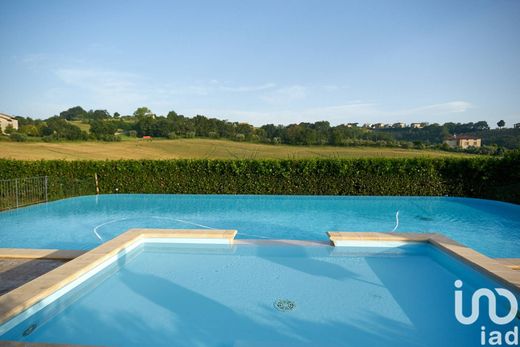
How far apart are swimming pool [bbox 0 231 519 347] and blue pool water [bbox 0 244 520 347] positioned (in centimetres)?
2

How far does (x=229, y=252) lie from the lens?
7.08 meters

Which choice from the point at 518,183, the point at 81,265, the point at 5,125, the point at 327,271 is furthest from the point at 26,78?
the point at 518,183

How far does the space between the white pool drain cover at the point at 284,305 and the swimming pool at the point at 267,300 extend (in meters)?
0.02

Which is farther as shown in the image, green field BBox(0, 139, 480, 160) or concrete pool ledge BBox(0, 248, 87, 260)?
green field BBox(0, 139, 480, 160)

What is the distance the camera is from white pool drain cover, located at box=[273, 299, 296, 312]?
4793 mm

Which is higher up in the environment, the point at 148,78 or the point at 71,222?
the point at 148,78

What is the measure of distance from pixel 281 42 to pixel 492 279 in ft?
52.0

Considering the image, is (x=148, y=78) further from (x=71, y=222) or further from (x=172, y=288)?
(x=172, y=288)

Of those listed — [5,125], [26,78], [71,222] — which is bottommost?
[71,222]

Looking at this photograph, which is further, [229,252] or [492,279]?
[229,252]

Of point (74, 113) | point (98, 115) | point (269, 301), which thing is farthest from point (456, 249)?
point (74, 113)

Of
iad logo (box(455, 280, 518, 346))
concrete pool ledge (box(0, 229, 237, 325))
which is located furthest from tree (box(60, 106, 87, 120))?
iad logo (box(455, 280, 518, 346))

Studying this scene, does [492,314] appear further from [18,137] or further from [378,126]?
[378,126]

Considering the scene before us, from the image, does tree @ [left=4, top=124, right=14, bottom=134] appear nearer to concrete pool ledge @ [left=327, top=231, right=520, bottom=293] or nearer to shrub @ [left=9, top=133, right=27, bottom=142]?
shrub @ [left=9, top=133, right=27, bottom=142]
